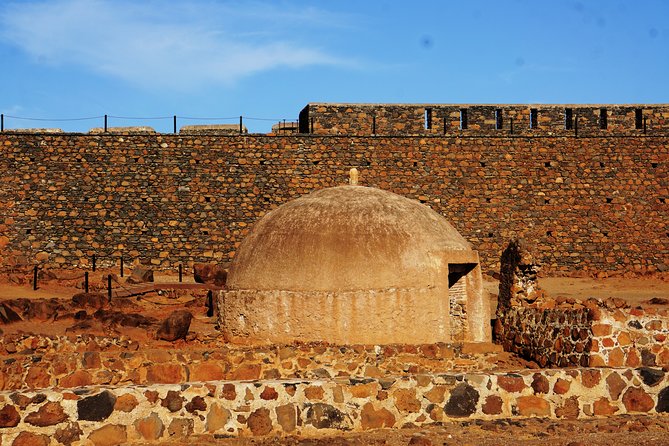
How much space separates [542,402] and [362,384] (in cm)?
157

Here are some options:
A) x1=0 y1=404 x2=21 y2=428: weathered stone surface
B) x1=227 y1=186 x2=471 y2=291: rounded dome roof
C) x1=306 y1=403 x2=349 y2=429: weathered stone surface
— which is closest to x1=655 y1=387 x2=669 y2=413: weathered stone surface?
x1=306 y1=403 x2=349 y2=429: weathered stone surface

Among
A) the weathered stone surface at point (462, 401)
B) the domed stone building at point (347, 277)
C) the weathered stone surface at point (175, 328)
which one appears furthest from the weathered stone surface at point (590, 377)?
the weathered stone surface at point (175, 328)

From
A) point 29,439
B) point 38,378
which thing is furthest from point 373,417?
point 38,378

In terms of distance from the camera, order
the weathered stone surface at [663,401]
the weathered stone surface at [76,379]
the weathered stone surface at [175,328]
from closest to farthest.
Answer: the weathered stone surface at [663,401], the weathered stone surface at [76,379], the weathered stone surface at [175,328]

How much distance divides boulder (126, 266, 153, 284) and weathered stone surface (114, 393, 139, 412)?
14.5 m

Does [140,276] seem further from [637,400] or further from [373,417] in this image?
[637,400]

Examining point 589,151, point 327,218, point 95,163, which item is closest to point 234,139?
point 95,163

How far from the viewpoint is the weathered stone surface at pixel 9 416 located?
672 cm

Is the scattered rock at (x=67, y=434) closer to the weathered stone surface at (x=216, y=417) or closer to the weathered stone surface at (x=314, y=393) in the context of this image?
the weathered stone surface at (x=216, y=417)

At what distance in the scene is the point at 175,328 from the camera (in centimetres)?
1459

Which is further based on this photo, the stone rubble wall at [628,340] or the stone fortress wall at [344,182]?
the stone fortress wall at [344,182]

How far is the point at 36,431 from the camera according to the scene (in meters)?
6.79

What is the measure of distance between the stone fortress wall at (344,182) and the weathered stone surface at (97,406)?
1624cm

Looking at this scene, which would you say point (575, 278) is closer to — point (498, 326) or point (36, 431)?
point (498, 326)
